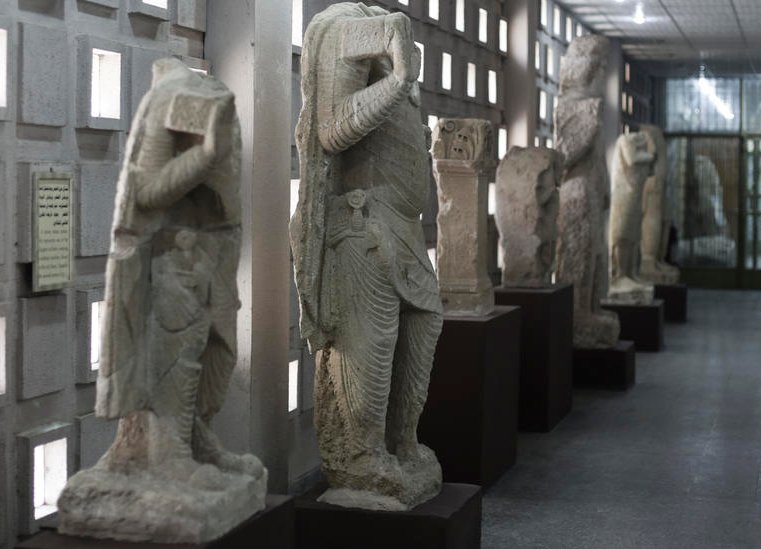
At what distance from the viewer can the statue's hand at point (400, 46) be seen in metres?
5.96

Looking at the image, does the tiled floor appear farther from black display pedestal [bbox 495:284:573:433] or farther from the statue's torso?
the statue's torso

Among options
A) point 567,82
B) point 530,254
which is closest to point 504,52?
point 567,82

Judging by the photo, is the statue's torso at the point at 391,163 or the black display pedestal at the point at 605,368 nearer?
the statue's torso at the point at 391,163

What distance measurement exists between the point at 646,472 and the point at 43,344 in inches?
205

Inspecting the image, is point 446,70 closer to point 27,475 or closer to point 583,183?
point 583,183

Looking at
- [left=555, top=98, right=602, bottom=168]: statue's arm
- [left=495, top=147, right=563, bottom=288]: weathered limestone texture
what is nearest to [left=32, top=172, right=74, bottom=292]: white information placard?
[left=495, top=147, right=563, bottom=288]: weathered limestone texture

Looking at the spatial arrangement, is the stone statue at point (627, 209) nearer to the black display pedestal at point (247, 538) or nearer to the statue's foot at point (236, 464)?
the black display pedestal at point (247, 538)

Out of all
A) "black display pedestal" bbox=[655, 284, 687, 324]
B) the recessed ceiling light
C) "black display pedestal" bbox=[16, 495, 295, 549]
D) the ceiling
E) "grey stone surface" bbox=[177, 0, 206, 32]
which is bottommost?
"black display pedestal" bbox=[16, 495, 295, 549]

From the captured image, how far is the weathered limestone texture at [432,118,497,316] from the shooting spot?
9.20 metres

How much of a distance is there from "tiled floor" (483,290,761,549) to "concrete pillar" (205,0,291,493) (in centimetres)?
159

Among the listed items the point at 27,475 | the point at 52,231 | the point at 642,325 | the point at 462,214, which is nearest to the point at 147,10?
the point at 52,231

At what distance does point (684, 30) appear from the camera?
1939 centimetres

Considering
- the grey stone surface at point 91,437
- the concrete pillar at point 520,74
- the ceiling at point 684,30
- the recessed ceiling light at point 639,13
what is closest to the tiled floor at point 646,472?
the grey stone surface at point 91,437

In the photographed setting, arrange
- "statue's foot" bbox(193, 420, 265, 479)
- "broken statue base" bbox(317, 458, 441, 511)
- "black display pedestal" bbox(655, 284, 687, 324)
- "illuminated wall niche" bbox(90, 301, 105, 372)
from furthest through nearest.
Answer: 1. "black display pedestal" bbox(655, 284, 687, 324)
2. "broken statue base" bbox(317, 458, 441, 511)
3. "illuminated wall niche" bbox(90, 301, 105, 372)
4. "statue's foot" bbox(193, 420, 265, 479)
